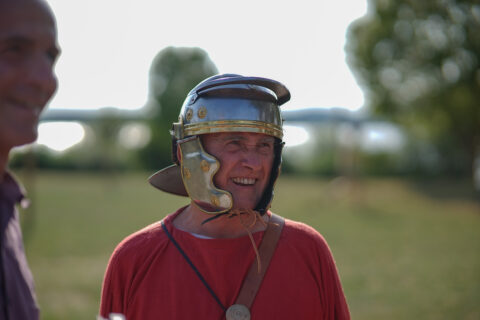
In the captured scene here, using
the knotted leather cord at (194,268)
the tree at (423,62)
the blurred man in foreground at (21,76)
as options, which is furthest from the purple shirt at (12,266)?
the tree at (423,62)

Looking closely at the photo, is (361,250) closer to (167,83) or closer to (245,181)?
(245,181)

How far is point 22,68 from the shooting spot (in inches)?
48.5

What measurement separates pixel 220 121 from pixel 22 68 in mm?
1229

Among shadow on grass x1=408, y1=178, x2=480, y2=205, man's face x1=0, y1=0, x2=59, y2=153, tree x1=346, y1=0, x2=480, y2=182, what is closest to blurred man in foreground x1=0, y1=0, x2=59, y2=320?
man's face x1=0, y1=0, x2=59, y2=153

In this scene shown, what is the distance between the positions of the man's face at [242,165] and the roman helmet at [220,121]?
0.05 meters

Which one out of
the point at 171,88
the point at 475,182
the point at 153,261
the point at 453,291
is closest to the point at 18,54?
the point at 153,261

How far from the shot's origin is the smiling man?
2131 mm

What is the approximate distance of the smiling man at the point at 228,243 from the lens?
2.13m

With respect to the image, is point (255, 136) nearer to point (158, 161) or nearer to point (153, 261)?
point (153, 261)

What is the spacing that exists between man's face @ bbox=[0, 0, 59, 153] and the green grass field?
16.7 ft

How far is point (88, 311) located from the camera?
5.88m

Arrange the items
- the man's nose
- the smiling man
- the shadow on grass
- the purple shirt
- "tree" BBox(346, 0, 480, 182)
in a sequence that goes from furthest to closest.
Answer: the shadow on grass
"tree" BBox(346, 0, 480, 182)
the man's nose
the smiling man
the purple shirt

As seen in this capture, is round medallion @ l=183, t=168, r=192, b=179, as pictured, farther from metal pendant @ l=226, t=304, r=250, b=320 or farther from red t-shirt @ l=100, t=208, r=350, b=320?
metal pendant @ l=226, t=304, r=250, b=320

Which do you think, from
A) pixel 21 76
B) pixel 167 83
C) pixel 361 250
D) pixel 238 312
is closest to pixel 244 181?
pixel 238 312
